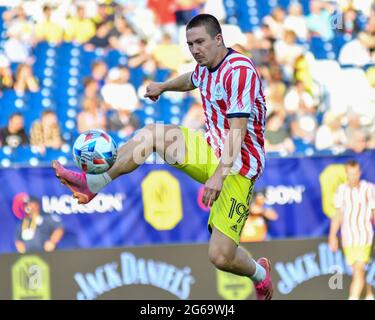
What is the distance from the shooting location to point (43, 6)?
573 inches

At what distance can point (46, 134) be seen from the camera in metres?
12.5

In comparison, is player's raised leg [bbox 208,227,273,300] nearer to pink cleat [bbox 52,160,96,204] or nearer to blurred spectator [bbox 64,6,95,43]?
pink cleat [bbox 52,160,96,204]

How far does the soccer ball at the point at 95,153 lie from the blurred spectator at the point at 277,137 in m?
5.25

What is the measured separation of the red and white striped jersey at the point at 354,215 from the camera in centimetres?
1184

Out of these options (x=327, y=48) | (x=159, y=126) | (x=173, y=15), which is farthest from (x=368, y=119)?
(x=159, y=126)

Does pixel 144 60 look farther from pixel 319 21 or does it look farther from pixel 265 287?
pixel 265 287

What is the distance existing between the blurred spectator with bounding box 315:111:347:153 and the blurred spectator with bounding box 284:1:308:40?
2152mm

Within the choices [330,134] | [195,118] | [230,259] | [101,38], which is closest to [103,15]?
[101,38]

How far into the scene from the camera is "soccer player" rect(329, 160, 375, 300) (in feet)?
38.9

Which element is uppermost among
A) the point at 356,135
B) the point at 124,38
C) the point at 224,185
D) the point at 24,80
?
the point at 124,38

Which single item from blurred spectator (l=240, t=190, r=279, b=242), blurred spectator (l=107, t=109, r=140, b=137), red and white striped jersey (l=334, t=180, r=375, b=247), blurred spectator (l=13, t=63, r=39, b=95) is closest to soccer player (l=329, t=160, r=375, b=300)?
red and white striped jersey (l=334, t=180, r=375, b=247)

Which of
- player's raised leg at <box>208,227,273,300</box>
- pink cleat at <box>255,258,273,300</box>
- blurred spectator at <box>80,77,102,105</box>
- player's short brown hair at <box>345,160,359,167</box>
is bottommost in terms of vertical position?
pink cleat at <box>255,258,273,300</box>

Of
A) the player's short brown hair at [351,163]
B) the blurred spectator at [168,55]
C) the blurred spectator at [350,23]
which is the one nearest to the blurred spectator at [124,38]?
the blurred spectator at [168,55]

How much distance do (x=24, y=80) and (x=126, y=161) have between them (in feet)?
20.9
